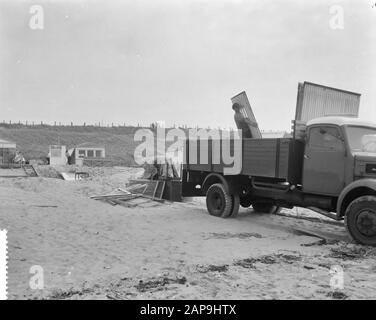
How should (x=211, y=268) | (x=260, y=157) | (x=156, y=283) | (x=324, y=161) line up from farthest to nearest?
1. (x=260, y=157)
2. (x=324, y=161)
3. (x=211, y=268)
4. (x=156, y=283)

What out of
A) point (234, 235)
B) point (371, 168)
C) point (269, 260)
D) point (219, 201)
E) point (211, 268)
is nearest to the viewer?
point (211, 268)

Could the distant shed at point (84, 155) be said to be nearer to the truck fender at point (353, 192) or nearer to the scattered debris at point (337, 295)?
the truck fender at point (353, 192)

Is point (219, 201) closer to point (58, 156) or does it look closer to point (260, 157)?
point (260, 157)

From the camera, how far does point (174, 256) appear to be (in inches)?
269

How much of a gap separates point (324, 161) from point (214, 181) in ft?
12.3

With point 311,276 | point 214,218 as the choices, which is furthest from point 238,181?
point 311,276

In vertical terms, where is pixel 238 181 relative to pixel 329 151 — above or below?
below

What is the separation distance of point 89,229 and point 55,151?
28.9 m

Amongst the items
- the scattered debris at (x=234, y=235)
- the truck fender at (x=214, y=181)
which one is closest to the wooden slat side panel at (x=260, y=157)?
the truck fender at (x=214, y=181)

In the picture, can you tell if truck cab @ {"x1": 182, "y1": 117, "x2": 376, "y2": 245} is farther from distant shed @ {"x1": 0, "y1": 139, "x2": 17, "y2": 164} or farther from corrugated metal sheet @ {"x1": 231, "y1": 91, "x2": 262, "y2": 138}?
distant shed @ {"x1": 0, "y1": 139, "x2": 17, "y2": 164}

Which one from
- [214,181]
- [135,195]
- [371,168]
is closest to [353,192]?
[371,168]

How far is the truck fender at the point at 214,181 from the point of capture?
1107cm
